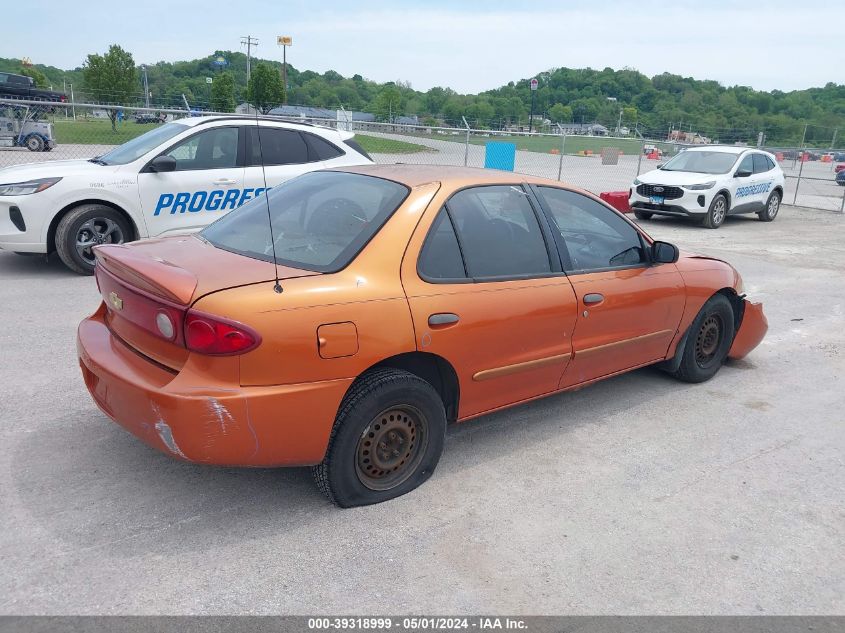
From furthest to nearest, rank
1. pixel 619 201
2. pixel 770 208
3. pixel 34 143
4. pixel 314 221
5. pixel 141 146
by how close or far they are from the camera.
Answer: pixel 34 143 → pixel 770 208 → pixel 619 201 → pixel 141 146 → pixel 314 221

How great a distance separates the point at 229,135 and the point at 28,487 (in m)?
5.63

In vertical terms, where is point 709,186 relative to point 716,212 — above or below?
above

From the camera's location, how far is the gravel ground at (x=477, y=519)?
2.81 m

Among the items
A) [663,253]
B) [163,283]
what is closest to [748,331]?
[663,253]

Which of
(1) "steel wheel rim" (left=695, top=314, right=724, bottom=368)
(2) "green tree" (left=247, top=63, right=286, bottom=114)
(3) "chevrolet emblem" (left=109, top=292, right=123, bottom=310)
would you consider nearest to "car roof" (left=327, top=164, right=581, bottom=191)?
(3) "chevrolet emblem" (left=109, top=292, right=123, bottom=310)

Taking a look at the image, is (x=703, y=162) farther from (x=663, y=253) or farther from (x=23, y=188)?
(x=23, y=188)

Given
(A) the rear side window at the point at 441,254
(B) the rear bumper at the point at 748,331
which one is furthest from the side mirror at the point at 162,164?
(B) the rear bumper at the point at 748,331

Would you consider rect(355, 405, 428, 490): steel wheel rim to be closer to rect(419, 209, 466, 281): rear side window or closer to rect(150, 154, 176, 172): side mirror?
rect(419, 209, 466, 281): rear side window

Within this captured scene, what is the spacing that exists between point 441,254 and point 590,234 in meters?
1.33

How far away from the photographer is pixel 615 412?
4785 millimetres

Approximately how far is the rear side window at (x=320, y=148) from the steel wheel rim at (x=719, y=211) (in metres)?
8.89

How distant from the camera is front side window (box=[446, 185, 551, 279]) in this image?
3773 millimetres

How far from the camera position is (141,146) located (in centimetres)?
798

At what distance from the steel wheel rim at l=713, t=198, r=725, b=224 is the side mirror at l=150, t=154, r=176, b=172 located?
10933 mm
